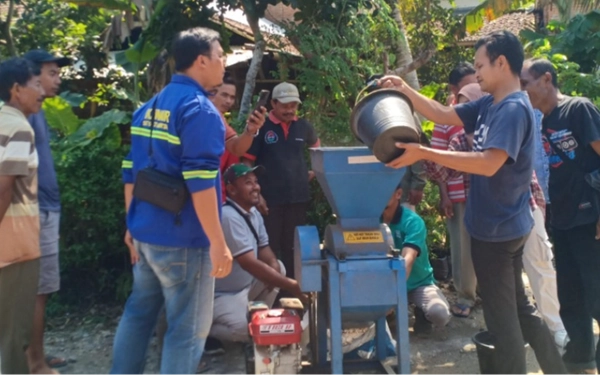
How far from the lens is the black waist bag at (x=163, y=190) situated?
3.09 m

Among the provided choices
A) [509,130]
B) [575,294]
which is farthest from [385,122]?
[575,294]

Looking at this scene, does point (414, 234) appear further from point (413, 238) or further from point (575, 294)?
point (575, 294)

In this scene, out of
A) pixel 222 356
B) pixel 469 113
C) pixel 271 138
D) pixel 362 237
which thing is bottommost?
pixel 222 356

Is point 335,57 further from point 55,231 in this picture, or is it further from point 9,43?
point 9,43

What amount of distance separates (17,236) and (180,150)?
116 cm

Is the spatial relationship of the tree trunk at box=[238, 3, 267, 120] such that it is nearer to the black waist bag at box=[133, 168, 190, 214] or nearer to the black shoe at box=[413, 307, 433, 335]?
the black shoe at box=[413, 307, 433, 335]

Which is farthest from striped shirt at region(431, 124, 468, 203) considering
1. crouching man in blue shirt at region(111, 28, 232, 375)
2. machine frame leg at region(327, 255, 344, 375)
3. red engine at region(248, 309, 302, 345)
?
crouching man in blue shirt at region(111, 28, 232, 375)

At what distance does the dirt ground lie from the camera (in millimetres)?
4535

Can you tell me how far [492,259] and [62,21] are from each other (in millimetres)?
7078

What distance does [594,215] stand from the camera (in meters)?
3.90

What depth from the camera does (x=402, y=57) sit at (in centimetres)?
744

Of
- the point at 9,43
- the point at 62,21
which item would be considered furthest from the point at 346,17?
the point at 62,21

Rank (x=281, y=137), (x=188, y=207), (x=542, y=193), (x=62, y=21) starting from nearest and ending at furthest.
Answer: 1. (x=188, y=207)
2. (x=542, y=193)
3. (x=281, y=137)
4. (x=62, y=21)

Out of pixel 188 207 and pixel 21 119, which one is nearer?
pixel 188 207
